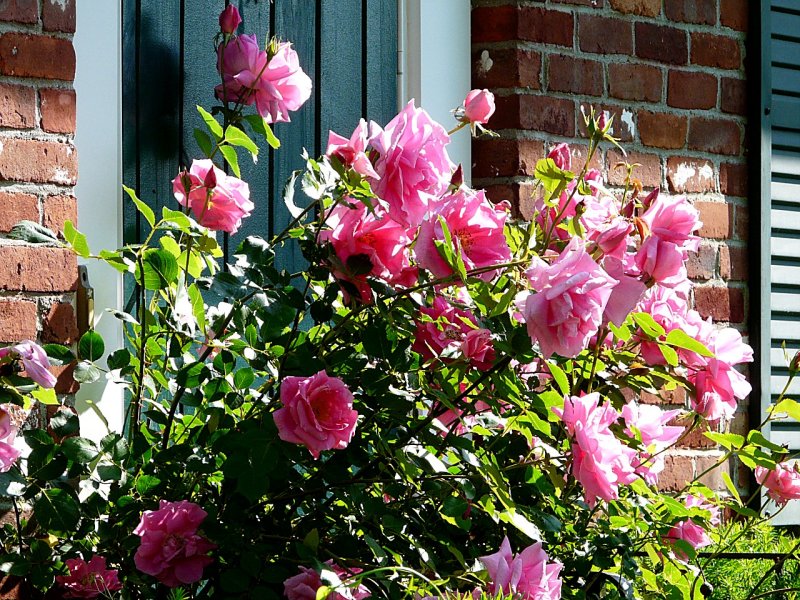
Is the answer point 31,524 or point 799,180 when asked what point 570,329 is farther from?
point 799,180

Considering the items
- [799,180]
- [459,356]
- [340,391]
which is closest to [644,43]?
[799,180]

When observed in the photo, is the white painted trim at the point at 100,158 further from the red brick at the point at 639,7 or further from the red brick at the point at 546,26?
the red brick at the point at 639,7

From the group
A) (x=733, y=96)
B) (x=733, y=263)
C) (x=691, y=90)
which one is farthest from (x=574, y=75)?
(x=733, y=263)

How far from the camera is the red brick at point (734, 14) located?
2.74m

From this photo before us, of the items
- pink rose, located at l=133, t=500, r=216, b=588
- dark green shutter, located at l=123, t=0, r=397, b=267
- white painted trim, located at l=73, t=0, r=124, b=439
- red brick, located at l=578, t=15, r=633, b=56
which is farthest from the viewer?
red brick, located at l=578, t=15, r=633, b=56

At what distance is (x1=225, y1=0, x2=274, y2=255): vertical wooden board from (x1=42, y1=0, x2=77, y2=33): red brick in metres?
0.41

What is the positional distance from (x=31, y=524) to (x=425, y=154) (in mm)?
880

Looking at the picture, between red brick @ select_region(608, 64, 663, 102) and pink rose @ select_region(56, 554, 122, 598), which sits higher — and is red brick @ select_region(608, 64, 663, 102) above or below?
above

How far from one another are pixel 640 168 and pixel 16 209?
4.88 feet

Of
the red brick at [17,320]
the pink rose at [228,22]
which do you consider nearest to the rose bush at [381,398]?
the pink rose at [228,22]

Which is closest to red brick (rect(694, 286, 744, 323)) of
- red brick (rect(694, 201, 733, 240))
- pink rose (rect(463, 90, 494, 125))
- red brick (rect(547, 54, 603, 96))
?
red brick (rect(694, 201, 733, 240))

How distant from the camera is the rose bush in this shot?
1236 millimetres

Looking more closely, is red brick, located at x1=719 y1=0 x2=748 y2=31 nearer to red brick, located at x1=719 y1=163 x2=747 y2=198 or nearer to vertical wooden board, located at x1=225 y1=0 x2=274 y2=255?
red brick, located at x1=719 y1=163 x2=747 y2=198

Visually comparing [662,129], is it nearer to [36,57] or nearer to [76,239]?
[36,57]
